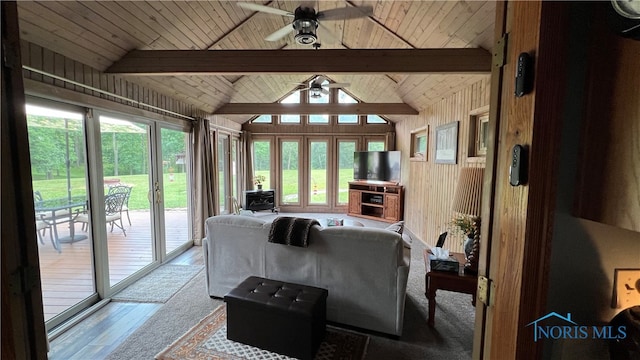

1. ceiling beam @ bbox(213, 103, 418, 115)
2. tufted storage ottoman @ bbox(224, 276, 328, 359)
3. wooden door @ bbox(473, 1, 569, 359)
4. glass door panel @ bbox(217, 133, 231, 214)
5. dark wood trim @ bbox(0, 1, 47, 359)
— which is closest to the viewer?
wooden door @ bbox(473, 1, 569, 359)

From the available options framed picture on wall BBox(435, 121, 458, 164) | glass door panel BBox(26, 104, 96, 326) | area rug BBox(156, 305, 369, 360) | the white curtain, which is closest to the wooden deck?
glass door panel BBox(26, 104, 96, 326)

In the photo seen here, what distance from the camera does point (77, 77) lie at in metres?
2.54

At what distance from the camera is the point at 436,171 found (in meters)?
4.60

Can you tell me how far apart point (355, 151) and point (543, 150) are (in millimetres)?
6862

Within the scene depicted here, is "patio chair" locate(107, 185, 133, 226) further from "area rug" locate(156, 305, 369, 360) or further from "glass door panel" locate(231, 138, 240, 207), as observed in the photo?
"glass door panel" locate(231, 138, 240, 207)

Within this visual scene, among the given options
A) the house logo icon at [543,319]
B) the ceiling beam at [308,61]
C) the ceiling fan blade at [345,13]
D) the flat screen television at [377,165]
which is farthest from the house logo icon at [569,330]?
the flat screen television at [377,165]

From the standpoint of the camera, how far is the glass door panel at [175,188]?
13.4 ft

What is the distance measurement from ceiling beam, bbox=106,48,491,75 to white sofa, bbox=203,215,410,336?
1688 millimetres

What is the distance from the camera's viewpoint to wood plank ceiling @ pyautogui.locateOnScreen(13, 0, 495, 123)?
2230mm

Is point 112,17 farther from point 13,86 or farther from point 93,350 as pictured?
point 93,350

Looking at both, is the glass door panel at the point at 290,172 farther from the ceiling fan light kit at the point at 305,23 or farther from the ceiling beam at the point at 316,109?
the ceiling fan light kit at the point at 305,23

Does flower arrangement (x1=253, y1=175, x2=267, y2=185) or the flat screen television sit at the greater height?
the flat screen television

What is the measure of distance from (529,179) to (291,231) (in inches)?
76.3

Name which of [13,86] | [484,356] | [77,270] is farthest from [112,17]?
[484,356]
